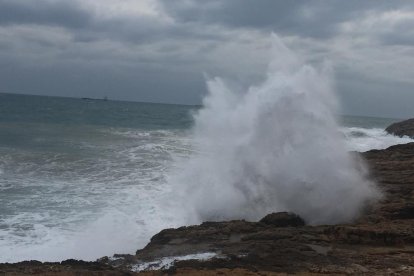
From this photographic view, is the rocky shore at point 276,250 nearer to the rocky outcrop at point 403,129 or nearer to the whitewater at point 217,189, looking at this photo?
the whitewater at point 217,189

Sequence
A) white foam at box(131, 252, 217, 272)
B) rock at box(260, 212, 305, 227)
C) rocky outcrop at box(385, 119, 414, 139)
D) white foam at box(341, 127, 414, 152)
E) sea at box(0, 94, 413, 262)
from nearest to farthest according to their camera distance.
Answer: white foam at box(131, 252, 217, 272) → rock at box(260, 212, 305, 227) → sea at box(0, 94, 413, 262) → white foam at box(341, 127, 414, 152) → rocky outcrop at box(385, 119, 414, 139)

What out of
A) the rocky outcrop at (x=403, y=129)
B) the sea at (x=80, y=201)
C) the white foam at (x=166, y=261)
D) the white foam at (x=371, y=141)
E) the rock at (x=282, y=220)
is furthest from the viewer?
the rocky outcrop at (x=403, y=129)

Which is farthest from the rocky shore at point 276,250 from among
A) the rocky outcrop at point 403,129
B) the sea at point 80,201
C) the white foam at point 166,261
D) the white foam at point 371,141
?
the rocky outcrop at point 403,129

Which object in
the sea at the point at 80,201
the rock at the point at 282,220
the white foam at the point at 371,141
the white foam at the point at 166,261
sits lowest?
the white foam at the point at 166,261

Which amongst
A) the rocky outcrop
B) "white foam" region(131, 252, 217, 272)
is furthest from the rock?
the rocky outcrop

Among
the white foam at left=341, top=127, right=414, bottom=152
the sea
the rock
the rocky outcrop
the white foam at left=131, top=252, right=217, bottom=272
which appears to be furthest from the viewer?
the rocky outcrop

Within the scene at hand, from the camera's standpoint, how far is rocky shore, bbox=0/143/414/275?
627 cm

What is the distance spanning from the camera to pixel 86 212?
436 inches

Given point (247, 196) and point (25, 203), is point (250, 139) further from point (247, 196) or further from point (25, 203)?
point (25, 203)

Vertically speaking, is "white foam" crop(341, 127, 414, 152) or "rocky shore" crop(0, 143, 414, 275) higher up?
"white foam" crop(341, 127, 414, 152)

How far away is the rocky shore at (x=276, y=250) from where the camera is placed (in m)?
6.27

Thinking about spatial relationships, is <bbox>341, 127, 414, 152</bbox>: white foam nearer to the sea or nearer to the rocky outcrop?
the rocky outcrop

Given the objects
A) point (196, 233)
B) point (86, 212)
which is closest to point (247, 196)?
point (196, 233)

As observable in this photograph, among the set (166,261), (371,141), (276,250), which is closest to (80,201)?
(166,261)
